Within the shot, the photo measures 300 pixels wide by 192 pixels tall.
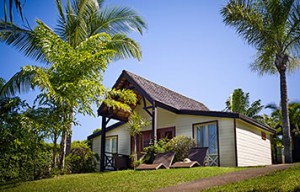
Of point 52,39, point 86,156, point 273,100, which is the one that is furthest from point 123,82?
point 273,100

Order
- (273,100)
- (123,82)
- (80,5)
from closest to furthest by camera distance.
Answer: (80,5), (123,82), (273,100)

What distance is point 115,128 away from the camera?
19.6 m

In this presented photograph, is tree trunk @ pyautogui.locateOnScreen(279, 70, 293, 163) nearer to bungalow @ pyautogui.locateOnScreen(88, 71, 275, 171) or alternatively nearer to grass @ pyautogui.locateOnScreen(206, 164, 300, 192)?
bungalow @ pyautogui.locateOnScreen(88, 71, 275, 171)

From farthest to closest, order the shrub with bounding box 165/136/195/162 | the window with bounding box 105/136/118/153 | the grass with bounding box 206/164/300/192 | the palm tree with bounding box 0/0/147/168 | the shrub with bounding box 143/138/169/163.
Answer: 1. the window with bounding box 105/136/118/153
2. the shrub with bounding box 143/138/169/163
3. the shrub with bounding box 165/136/195/162
4. the palm tree with bounding box 0/0/147/168
5. the grass with bounding box 206/164/300/192

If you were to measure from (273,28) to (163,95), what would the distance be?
6.79 metres

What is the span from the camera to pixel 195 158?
13.4 m

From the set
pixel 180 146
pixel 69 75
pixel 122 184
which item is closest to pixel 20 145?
pixel 69 75

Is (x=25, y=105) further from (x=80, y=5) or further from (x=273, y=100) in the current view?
(x=273, y=100)

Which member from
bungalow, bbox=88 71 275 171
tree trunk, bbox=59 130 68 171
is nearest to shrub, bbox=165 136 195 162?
bungalow, bbox=88 71 275 171

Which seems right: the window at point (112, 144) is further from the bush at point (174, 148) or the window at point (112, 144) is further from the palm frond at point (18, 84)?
the palm frond at point (18, 84)

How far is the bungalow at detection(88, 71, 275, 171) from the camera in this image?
14.1 metres

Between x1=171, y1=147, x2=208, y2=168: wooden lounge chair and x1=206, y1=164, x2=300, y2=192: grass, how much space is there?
467cm

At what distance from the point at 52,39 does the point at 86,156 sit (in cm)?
658

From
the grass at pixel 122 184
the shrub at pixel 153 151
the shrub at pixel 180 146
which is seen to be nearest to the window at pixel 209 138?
the shrub at pixel 180 146
